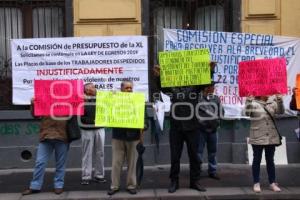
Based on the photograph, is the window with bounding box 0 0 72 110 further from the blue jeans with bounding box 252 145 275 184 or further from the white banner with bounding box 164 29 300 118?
the blue jeans with bounding box 252 145 275 184

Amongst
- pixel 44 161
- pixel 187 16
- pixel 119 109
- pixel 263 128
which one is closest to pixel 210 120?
pixel 263 128

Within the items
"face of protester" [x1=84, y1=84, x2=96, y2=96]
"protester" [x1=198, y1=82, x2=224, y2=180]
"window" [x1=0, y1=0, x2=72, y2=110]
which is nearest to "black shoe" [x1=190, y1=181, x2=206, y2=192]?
"protester" [x1=198, y1=82, x2=224, y2=180]

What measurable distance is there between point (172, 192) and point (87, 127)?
171 centimetres

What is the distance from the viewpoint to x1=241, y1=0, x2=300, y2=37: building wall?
10477mm

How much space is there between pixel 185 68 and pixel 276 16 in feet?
10.2

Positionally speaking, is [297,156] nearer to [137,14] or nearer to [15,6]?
[137,14]

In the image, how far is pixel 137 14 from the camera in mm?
10391

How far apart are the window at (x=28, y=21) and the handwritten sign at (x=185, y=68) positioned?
3.12 meters

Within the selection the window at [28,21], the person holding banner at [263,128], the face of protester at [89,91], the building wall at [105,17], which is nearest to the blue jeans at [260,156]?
the person holding banner at [263,128]

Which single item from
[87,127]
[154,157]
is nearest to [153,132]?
[154,157]

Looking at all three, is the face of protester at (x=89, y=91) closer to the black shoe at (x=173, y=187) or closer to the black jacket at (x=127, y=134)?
the black jacket at (x=127, y=134)

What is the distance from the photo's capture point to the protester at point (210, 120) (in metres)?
8.70

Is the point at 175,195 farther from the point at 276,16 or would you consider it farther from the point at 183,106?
the point at 276,16

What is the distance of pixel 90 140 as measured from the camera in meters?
8.89
